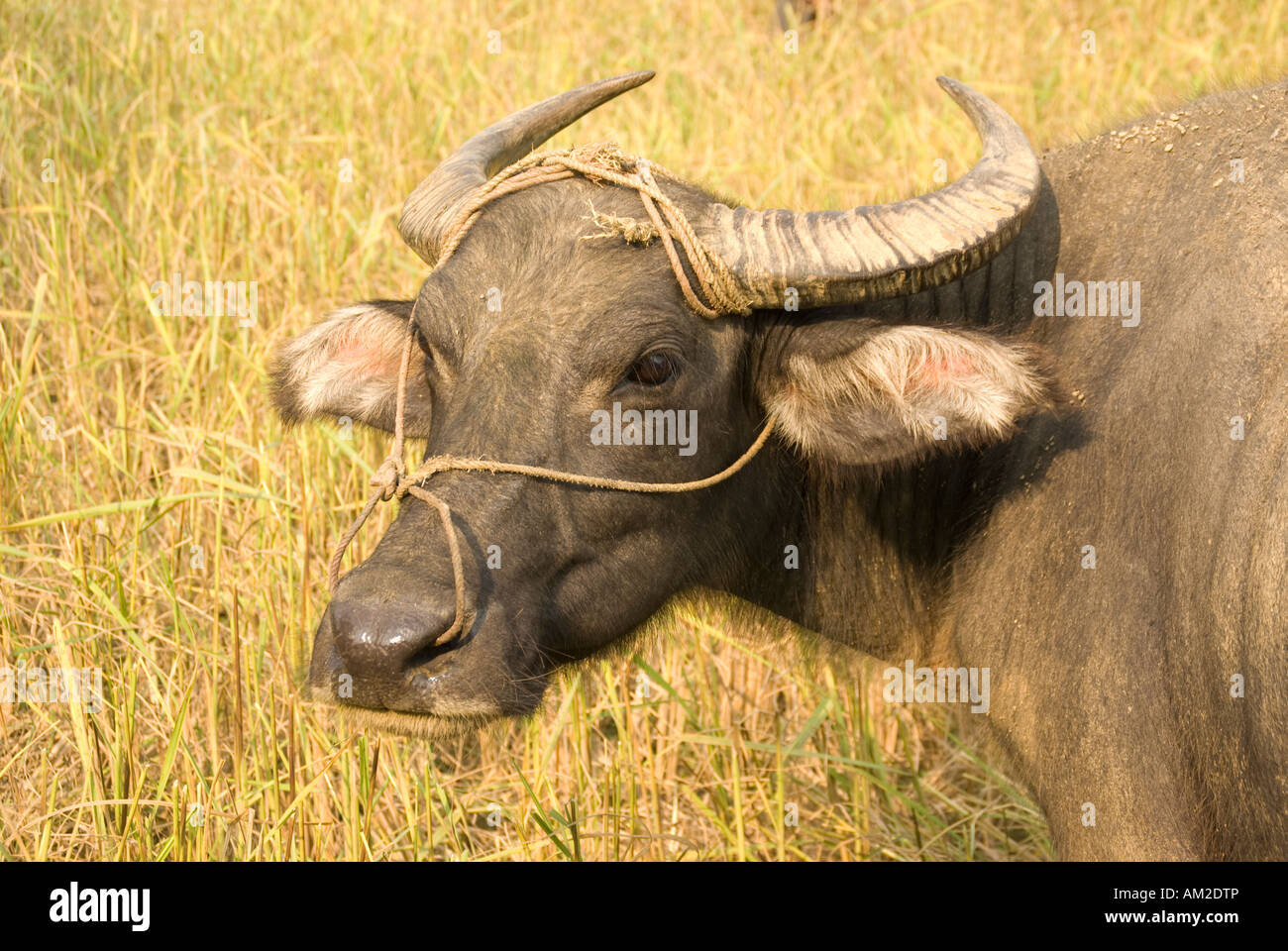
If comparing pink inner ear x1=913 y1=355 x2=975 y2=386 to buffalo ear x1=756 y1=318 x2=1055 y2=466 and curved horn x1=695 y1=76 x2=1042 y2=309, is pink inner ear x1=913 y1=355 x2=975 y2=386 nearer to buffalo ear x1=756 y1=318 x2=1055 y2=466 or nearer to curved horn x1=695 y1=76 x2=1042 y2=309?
buffalo ear x1=756 y1=318 x2=1055 y2=466

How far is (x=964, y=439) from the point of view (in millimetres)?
2881

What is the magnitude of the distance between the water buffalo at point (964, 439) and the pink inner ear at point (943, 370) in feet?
0.03

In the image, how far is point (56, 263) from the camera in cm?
513

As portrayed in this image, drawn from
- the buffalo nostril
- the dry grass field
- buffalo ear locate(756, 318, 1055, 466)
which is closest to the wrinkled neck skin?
buffalo ear locate(756, 318, 1055, 466)

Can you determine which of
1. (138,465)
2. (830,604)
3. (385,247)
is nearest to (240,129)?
(385,247)

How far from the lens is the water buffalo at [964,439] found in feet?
8.24

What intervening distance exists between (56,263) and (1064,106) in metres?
4.82

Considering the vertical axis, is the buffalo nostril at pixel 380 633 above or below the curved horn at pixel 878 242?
below

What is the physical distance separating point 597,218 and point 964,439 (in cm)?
97

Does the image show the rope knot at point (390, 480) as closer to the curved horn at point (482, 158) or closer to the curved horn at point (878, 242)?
the curved horn at point (482, 158)

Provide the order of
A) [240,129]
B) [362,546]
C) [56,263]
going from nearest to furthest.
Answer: [362,546] → [56,263] → [240,129]

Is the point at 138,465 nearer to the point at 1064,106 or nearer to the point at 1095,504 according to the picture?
the point at 1095,504

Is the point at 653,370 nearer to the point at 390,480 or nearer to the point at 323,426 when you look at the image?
the point at 390,480

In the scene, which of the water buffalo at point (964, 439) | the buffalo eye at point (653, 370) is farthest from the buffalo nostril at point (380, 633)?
the buffalo eye at point (653, 370)
